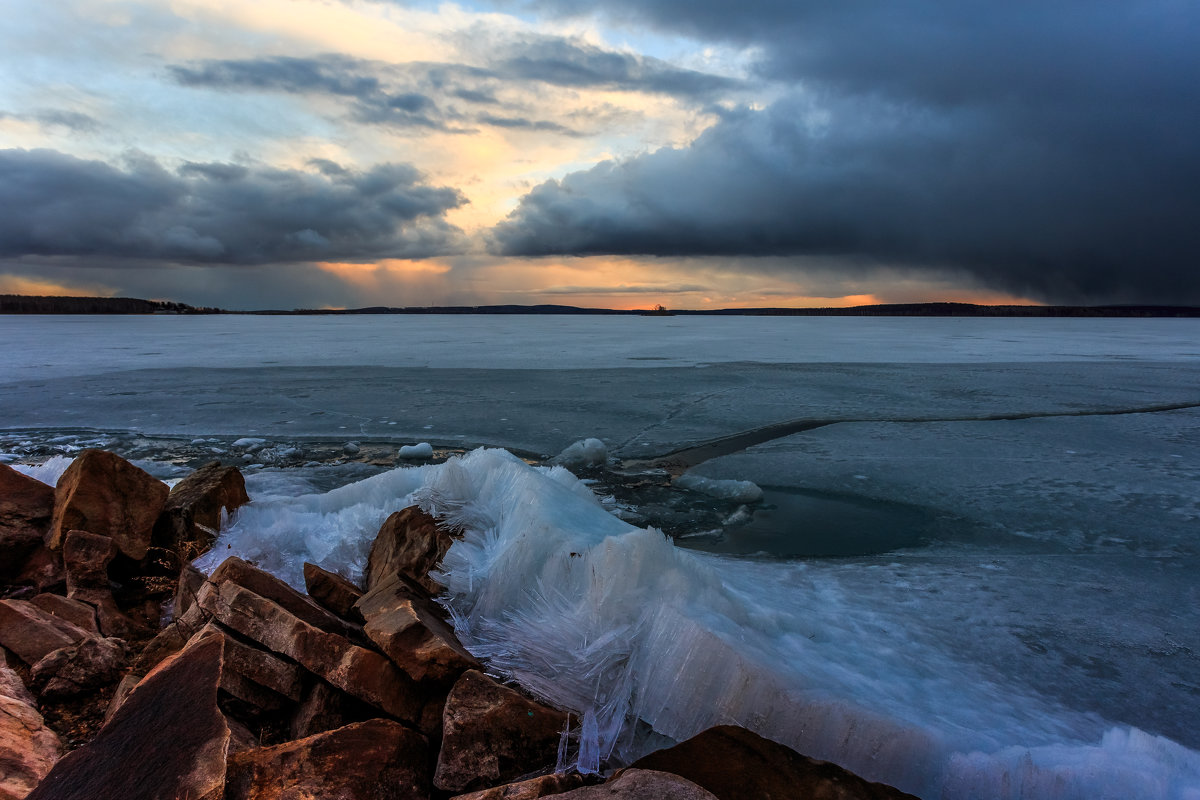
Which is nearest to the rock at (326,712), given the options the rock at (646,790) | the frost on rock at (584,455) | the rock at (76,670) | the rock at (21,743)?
the rock at (21,743)

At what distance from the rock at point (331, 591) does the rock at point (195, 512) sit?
3.13 feet

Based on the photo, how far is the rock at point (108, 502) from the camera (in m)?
3.08

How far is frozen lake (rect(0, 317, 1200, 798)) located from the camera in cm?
192

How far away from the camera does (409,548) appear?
289cm

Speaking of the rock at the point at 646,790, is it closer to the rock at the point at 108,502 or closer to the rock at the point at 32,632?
the rock at the point at 32,632

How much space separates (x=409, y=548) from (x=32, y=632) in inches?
51.0

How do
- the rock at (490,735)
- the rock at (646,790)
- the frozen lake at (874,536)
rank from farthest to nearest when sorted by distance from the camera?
the frozen lake at (874,536) < the rock at (490,735) < the rock at (646,790)

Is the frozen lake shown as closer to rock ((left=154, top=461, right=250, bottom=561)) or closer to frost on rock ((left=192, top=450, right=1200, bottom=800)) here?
frost on rock ((left=192, top=450, right=1200, bottom=800))

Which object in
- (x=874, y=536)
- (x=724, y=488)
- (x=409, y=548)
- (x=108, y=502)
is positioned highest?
(x=108, y=502)

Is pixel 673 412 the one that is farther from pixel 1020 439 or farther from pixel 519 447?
pixel 1020 439

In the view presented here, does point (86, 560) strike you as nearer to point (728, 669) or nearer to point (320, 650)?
point (320, 650)

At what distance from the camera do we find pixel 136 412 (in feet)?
26.2

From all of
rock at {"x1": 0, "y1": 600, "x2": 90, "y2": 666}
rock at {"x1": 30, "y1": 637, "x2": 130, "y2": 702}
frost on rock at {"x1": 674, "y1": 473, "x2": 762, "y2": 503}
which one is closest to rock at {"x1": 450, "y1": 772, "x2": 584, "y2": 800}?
rock at {"x1": 30, "y1": 637, "x2": 130, "y2": 702}

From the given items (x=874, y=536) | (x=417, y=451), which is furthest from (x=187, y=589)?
(x=874, y=536)
